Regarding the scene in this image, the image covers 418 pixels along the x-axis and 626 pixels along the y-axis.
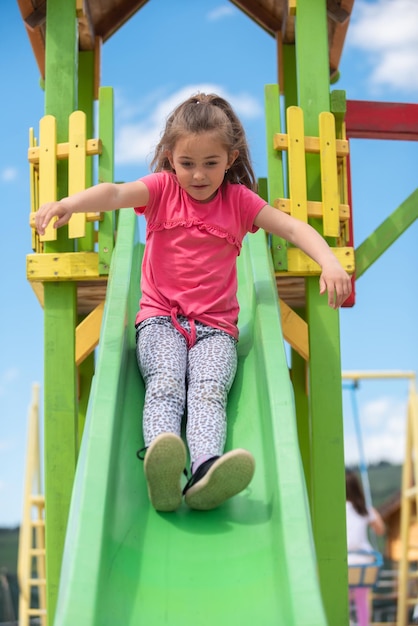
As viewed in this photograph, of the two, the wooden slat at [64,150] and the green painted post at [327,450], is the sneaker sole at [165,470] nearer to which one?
the green painted post at [327,450]

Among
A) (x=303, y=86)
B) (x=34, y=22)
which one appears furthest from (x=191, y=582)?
(x=34, y=22)

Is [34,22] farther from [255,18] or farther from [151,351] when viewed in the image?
[151,351]

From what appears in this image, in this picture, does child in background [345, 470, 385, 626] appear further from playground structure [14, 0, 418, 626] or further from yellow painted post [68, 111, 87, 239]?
yellow painted post [68, 111, 87, 239]

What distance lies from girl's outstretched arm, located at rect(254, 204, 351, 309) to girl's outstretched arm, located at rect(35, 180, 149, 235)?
471 millimetres

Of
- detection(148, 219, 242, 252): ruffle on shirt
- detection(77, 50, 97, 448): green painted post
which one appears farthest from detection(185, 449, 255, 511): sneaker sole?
detection(77, 50, 97, 448): green painted post

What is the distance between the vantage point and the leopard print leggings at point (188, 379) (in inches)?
124

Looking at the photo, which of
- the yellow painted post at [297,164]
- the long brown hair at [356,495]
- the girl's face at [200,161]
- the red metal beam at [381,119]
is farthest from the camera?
the long brown hair at [356,495]

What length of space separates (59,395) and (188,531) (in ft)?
4.92

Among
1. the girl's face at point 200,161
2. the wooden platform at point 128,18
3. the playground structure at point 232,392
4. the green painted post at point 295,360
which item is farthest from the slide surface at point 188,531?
the wooden platform at point 128,18

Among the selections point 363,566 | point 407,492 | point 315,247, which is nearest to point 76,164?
point 315,247

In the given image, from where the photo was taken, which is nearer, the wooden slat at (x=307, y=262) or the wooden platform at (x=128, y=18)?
the wooden slat at (x=307, y=262)

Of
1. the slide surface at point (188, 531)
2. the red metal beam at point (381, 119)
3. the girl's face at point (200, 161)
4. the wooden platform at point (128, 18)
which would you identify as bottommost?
→ the slide surface at point (188, 531)

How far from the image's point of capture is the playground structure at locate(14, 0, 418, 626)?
2.64 metres

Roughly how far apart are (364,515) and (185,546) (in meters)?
6.71
